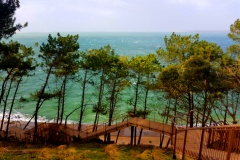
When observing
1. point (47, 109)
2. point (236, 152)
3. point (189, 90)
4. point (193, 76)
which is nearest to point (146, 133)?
point (189, 90)

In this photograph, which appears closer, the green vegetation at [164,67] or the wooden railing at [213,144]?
the wooden railing at [213,144]

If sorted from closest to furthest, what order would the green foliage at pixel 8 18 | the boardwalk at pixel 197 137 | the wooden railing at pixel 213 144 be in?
the wooden railing at pixel 213 144 → the boardwalk at pixel 197 137 → the green foliage at pixel 8 18

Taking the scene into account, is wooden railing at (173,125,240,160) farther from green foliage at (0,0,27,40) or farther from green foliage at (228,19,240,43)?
green foliage at (0,0,27,40)

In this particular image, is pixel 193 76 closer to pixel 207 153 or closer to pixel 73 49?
pixel 207 153

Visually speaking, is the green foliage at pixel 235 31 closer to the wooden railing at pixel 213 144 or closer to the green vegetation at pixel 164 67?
the green vegetation at pixel 164 67

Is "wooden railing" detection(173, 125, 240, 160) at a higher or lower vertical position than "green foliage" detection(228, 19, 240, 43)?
lower

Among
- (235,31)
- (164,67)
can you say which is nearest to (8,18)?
(164,67)

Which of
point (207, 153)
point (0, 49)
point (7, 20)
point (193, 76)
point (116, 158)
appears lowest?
point (116, 158)

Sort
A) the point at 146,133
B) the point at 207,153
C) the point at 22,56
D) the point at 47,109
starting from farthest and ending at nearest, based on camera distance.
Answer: the point at 47,109 < the point at 146,133 < the point at 22,56 < the point at 207,153

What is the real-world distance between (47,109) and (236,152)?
133ft

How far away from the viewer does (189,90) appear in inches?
739

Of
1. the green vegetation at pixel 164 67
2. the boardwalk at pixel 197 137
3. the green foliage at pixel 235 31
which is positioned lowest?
the boardwalk at pixel 197 137

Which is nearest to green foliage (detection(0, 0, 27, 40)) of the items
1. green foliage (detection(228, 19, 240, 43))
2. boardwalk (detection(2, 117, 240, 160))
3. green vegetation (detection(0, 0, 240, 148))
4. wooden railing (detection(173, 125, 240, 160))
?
green vegetation (detection(0, 0, 240, 148))

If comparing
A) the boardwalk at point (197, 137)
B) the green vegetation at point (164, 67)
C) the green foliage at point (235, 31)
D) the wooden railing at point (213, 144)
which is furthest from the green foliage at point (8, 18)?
the green foliage at point (235, 31)
